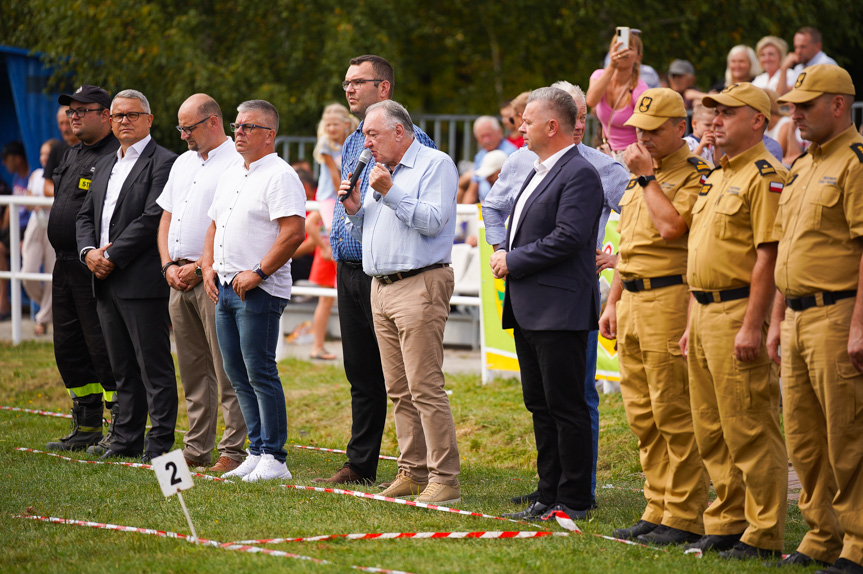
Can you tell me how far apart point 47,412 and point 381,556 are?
19.5ft

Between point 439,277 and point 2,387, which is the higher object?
point 439,277

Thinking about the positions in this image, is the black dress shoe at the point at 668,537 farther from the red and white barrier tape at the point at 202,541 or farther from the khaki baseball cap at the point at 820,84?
the khaki baseball cap at the point at 820,84

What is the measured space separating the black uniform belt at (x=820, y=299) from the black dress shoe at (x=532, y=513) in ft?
6.37

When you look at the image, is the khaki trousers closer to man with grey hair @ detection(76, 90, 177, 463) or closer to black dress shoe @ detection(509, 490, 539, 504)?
man with grey hair @ detection(76, 90, 177, 463)

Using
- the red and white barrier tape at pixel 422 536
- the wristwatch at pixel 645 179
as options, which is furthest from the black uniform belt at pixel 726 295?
the red and white barrier tape at pixel 422 536

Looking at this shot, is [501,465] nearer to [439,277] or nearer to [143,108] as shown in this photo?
[439,277]

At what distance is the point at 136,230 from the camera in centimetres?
789

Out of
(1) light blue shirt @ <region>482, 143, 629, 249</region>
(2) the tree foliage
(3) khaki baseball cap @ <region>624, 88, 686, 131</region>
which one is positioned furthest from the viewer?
(2) the tree foliage

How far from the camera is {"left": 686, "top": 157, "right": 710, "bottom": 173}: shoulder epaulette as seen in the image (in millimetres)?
5582

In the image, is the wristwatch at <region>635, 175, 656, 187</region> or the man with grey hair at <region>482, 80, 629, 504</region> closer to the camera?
the wristwatch at <region>635, 175, 656, 187</region>

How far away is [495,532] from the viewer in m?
5.66

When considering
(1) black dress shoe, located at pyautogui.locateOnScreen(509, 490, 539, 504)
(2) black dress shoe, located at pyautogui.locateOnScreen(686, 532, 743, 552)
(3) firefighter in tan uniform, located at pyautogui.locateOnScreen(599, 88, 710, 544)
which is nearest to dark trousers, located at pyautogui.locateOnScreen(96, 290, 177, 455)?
(1) black dress shoe, located at pyautogui.locateOnScreen(509, 490, 539, 504)

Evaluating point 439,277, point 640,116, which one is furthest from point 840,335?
point 439,277

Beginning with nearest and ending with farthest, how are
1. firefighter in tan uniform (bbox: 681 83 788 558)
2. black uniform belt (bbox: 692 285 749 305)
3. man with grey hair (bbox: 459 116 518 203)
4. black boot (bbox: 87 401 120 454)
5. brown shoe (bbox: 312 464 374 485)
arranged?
1. firefighter in tan uniform (bbox: 681 83 788 558)
2. black uniform belt (bbox: 692 285 749 305)
3. brown shoe (bbox: 312 464 374 485)
4. black boot (bbox: 87 401 120 454)
5. man with grey hair (bbox: 459 116 518 203)
